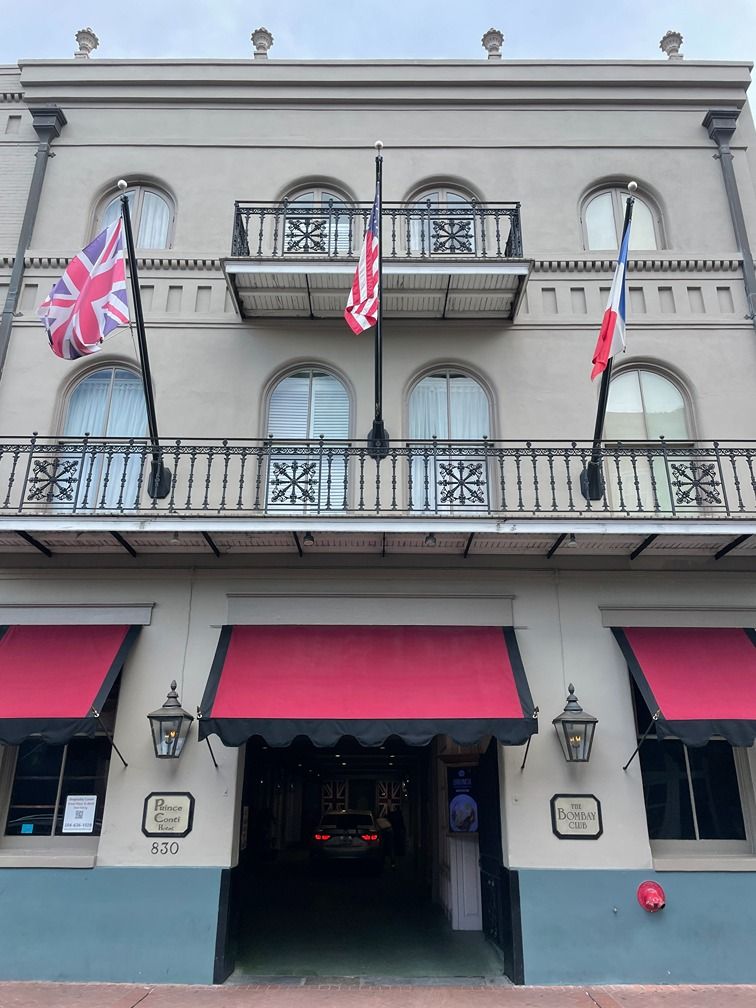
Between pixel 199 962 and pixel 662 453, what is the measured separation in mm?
8450

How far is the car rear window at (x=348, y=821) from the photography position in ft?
51.7

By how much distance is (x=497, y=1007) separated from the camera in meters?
7.20

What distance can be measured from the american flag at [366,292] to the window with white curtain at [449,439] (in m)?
1.81

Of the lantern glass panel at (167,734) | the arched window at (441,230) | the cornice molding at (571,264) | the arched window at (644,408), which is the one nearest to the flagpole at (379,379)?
the arched window at (441,230)

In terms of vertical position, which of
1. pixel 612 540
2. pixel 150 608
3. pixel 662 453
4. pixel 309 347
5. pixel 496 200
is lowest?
pixel 150 608

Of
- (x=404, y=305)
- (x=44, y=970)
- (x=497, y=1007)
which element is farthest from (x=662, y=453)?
(x=44, y=970)

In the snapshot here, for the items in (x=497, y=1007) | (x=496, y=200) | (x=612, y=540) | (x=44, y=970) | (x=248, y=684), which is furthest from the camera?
(x=496, y=200)

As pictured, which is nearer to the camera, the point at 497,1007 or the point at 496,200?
the point at 497,1007

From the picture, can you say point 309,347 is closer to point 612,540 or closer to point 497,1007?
point 612,540

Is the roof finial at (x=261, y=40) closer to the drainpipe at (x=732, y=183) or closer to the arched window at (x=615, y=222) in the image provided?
the arched window at (x=615, y=222)

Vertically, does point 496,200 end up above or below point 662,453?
above

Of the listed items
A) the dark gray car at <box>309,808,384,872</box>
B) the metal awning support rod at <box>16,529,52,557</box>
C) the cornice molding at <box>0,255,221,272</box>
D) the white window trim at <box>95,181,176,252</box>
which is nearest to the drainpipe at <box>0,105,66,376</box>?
the cornice molding at <box>0,255,221,272</box>

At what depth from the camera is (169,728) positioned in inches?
328

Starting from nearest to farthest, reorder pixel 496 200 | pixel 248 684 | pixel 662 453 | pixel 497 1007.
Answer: pixel 497 1007 → pixel 248 684 → pixel 662 453 → pixel 496 200
